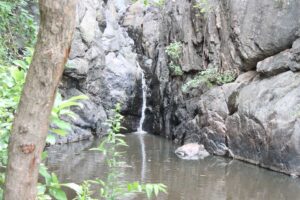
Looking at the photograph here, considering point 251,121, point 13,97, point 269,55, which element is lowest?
point 13,97

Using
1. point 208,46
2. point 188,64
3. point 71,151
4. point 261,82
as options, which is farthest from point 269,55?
point 71,151

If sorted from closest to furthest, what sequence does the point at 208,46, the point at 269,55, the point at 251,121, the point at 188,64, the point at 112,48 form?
the point at 251,121
the point at 269,55
the point at 208,46
the point at 188,64
the point at 112,48

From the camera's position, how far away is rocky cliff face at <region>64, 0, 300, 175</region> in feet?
30.8

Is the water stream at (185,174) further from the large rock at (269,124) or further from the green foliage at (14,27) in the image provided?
the green foliage at (14,27)

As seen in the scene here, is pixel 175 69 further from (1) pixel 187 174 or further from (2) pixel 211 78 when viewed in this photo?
(1) pixel 187 174

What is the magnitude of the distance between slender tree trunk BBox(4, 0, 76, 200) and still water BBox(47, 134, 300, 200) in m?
5.13

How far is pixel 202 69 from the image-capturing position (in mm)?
13297

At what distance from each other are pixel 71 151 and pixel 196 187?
474 cm

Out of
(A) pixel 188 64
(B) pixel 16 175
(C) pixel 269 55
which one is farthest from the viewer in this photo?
(A) pixel 188 64

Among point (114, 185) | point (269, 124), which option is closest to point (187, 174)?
point (269, 124)

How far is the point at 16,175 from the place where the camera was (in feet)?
5.29

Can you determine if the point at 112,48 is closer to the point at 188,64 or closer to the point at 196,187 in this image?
the point at 188,64

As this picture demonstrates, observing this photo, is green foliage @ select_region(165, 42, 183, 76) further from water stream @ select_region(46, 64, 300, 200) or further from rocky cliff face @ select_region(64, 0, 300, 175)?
water stream @ select_region(46, 64, 300, 200)

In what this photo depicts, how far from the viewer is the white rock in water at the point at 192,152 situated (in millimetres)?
10469
